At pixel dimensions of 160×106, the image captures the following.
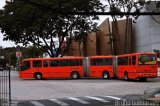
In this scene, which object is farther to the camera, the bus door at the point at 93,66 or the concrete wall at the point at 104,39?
the concrete wall at the point at 104,39

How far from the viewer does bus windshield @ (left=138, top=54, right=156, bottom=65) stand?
138 ft

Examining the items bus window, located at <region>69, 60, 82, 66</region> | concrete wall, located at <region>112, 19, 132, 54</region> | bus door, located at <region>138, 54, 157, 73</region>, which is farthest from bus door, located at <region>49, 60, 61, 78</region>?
concrete wall, located at <region>112, 19, 132, 54</region>

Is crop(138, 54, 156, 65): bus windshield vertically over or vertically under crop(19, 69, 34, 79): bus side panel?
over

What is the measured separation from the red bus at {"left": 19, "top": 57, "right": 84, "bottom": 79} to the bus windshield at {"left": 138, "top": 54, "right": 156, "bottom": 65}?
9942 mm

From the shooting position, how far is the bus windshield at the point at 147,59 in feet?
138

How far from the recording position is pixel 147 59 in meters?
42.3

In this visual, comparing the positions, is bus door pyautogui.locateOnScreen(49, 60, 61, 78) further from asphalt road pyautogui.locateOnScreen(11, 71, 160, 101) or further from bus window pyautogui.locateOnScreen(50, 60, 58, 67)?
asphalt road pyautogui.locateOnScreen(11, 71, 160, 101)

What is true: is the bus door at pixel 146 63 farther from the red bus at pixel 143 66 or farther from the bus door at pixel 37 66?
the bus door at pixel 37 66

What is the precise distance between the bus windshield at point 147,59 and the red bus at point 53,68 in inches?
391

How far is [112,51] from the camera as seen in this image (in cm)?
7831

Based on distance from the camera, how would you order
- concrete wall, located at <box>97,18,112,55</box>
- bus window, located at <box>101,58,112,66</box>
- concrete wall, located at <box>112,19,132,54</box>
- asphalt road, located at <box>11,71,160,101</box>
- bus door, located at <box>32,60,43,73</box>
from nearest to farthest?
asphalt road, located at <box>11,71,160,101</box> → bus window, located at <box>101,58,112,66</box> → bus door, located at <box>32,60,43,73</box> → concrete wall, located at <box>112,19,132,54</box> → concrete wall, located at <box>97,18,112,55</box>

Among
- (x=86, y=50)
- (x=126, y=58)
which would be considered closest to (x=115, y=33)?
(x=86, y=50)

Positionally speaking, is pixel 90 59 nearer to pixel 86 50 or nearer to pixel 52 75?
pixel 52 75

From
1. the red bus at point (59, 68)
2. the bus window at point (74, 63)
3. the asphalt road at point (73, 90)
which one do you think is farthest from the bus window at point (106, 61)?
the asphalt road at point (73, 90)
